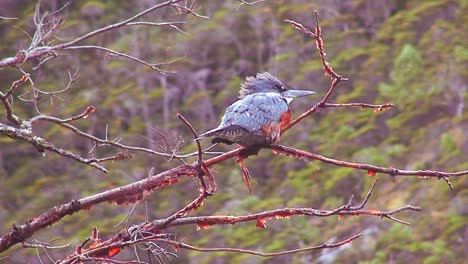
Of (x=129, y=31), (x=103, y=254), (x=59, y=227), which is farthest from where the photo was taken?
(x=129, y=31)

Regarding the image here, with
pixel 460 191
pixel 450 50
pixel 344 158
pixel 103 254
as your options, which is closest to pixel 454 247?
pixel 460 191

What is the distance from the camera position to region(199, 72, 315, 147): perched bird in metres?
3.78

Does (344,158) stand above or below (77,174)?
below

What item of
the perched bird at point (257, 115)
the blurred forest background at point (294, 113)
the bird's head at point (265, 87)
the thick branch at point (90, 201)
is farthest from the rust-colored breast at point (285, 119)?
the blurred forest background at point (294, 113)

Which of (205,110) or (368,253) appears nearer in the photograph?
(368,253)

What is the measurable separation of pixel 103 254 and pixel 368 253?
778cm

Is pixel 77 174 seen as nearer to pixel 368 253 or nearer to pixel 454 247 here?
pixel 368 253

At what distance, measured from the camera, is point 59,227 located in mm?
12297

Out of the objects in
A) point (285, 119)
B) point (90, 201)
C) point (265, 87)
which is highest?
point (265, 87)

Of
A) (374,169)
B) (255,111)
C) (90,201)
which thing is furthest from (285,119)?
(90,201)

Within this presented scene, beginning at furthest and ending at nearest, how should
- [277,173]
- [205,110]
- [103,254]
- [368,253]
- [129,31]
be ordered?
1. [129,31]
2. [205,110]
3. [277,173]
4. [368,253]
5. [103,254]

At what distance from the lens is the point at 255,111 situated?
4.02 meters

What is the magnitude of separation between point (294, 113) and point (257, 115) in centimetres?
887

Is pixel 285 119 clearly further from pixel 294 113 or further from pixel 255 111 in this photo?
pixel 294 113
